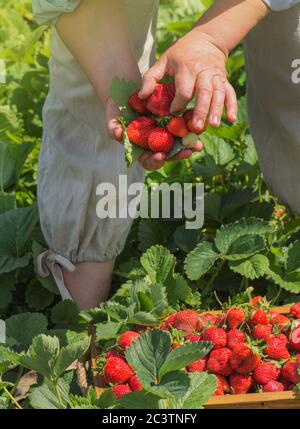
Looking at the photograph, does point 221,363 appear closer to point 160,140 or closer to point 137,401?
point 137,401

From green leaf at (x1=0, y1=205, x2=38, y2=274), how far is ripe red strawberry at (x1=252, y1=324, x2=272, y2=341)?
1.74 feet

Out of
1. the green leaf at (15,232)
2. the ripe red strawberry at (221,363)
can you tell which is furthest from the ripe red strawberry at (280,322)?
the green leaf at (15,232)

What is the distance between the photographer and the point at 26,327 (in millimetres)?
1673

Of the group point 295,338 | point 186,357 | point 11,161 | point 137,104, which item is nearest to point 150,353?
point 186,357

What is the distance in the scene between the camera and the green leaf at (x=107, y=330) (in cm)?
159

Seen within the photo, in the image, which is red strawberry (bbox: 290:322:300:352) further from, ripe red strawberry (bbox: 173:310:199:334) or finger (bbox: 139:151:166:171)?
finger (bbox: 139:151:166:171)

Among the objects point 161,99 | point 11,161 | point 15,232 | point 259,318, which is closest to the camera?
point 161,99

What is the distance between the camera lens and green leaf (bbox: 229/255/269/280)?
1.79 m

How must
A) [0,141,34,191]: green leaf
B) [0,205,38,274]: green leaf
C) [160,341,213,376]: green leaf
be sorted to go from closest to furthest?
[160,341,213,376]: green leaf < [0,205,38,274]: green leaf < [0,141,34,191]: green leaf

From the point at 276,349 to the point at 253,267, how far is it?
29 cm

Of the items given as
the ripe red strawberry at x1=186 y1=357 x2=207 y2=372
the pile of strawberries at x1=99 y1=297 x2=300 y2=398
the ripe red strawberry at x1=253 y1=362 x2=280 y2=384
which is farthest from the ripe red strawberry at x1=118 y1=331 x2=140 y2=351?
the ripe red strawberry at x1=253 y1=362 x2=280 y2=384

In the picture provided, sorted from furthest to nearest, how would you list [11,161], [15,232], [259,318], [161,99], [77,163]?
[11,161], [15,232], [77,163], [259,318], [161,99]

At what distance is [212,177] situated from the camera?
215cm

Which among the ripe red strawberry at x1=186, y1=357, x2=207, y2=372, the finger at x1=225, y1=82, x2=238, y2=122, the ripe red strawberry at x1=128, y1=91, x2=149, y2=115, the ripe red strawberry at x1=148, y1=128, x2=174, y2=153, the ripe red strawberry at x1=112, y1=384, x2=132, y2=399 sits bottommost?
the ripe red strawberry at x1=112, y1=384, x2=132, y2=399
